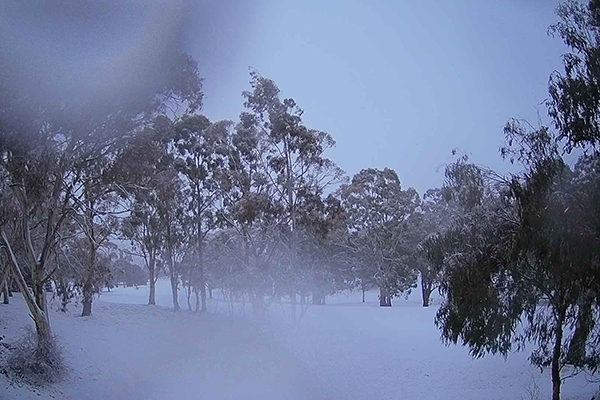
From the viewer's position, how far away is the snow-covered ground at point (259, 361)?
741 centimetres

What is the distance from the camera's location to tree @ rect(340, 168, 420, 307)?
14.2 meters

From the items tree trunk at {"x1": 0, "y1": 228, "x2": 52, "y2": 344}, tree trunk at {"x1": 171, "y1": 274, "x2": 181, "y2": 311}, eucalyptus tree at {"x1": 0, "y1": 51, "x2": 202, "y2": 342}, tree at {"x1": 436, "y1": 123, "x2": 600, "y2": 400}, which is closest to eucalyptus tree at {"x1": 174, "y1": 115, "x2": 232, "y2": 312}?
tree trunk at {"x1": 171, "y1": 274, "x2": 181, "y2": 311}

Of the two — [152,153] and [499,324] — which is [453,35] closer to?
[499,324]

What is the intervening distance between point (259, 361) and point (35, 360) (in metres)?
4.02

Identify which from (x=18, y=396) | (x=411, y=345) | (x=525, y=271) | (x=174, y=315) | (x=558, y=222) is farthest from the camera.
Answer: (x=174, y=315)

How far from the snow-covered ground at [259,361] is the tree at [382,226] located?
346 centimetres

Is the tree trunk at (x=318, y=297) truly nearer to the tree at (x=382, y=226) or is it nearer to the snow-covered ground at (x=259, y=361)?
the snow-covered ground at (x=259, y=361)

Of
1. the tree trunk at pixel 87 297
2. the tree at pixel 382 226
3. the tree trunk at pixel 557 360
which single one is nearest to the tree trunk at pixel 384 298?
the tree at pixel 382 226

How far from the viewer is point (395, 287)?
19344 millimetres

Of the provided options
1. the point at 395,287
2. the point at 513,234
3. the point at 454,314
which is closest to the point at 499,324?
the point at 454,314

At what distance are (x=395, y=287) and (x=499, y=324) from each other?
13.0 meters

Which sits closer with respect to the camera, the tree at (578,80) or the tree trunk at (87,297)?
the tree at (578,80)

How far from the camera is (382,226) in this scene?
16.5m

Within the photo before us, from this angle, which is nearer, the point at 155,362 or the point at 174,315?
the point at 155,362
